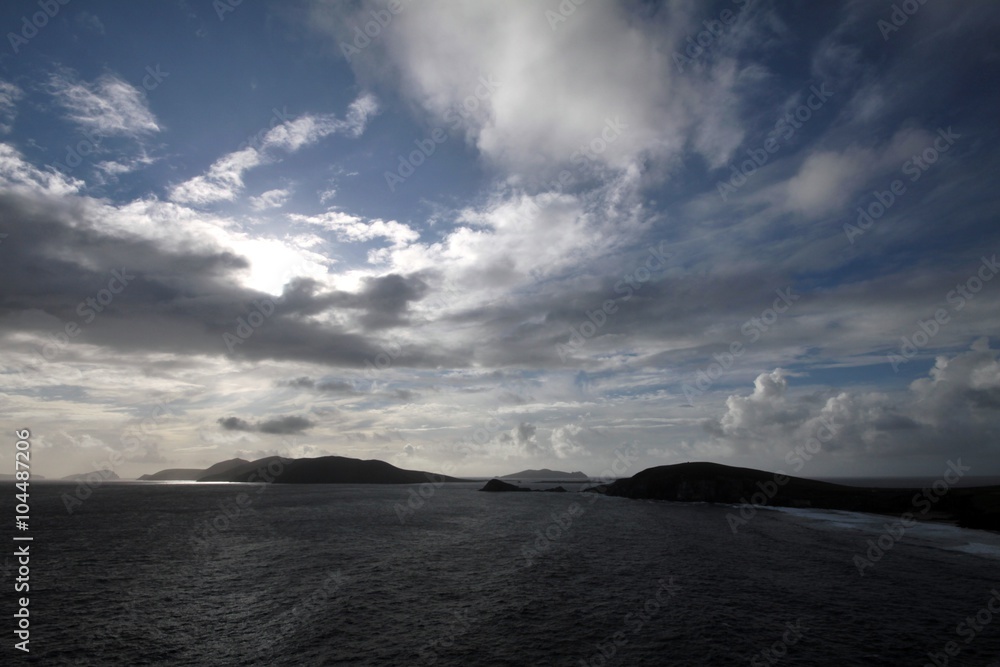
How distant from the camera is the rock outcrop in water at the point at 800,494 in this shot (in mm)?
107188

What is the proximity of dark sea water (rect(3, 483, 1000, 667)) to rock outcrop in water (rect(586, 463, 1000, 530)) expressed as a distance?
43.7 metres

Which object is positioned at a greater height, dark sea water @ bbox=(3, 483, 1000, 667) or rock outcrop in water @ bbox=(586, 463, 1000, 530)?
rock outcrop in water @ bbox=(586, 463, 1000, 530)

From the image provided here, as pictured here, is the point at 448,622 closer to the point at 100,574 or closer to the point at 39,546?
the point at 100,574

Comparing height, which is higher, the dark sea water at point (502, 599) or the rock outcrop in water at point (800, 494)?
the rock outcrop in water at point (800, 494)

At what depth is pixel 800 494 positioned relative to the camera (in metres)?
147

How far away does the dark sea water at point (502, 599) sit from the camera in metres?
30.0

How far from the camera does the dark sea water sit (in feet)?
98.5

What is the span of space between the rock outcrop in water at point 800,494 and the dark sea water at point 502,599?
43.7 metres

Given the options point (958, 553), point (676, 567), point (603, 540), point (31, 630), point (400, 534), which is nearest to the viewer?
point (31, 630)

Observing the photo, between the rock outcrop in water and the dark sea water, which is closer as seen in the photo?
the dark sea water

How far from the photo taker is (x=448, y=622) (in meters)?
Result: 35.3

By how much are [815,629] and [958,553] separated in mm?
47423

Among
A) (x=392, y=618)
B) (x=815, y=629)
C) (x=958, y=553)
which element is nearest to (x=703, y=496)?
(x=958, y=553)

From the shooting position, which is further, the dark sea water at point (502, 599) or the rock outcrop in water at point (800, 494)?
the rock outcrop in water at point (800, 494)
